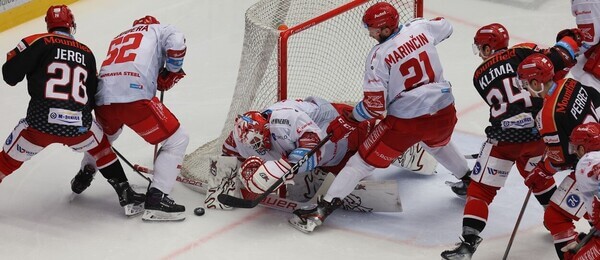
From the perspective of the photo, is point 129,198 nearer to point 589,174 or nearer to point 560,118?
point 560,118

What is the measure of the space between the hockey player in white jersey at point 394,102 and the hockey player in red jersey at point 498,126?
10.4 inches

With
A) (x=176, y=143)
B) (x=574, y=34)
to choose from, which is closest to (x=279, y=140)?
(x=176, y=143)

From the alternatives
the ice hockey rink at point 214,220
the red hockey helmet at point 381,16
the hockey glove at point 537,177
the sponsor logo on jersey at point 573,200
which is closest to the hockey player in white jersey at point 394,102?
the red hockey helmet at point 381,16

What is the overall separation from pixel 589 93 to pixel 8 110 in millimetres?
3550

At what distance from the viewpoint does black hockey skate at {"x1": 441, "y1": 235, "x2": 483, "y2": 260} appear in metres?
5.43

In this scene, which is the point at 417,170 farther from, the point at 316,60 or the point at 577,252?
the point at 577,252

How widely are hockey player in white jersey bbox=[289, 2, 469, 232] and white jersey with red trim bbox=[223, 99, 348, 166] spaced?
0.11m

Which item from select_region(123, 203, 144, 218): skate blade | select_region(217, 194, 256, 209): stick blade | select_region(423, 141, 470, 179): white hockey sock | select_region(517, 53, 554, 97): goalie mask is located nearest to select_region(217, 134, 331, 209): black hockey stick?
select_region(217, 194, 256, 209): stick blade

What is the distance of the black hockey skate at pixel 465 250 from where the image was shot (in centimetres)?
543

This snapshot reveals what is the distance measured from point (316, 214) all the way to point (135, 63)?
1109 millimetres

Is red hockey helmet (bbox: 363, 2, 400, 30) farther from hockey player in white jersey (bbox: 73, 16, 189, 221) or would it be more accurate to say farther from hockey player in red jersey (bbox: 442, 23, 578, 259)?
hockey player in white jersey (bbox: 73, 16, 189, 221)

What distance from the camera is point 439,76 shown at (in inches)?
227

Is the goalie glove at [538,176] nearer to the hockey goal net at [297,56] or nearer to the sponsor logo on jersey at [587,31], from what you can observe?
the sponsor logo on jersey at [587,31]

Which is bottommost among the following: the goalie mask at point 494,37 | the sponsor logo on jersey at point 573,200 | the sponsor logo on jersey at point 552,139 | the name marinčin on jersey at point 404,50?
the sponsor logo on jersey at point 573,200
